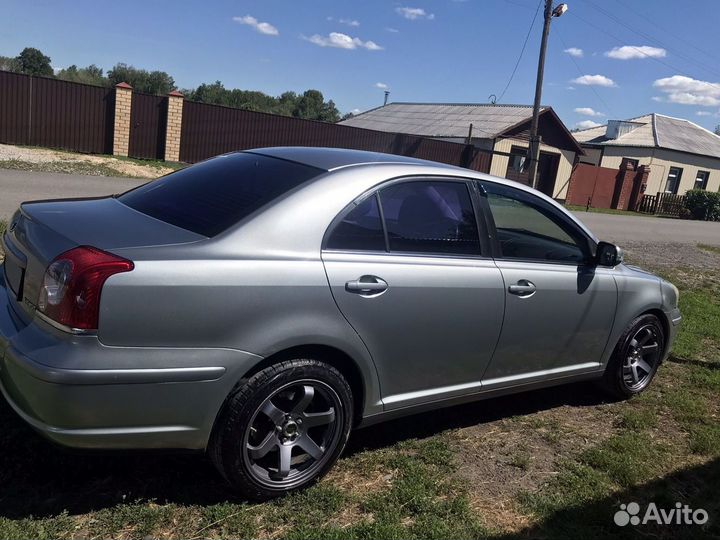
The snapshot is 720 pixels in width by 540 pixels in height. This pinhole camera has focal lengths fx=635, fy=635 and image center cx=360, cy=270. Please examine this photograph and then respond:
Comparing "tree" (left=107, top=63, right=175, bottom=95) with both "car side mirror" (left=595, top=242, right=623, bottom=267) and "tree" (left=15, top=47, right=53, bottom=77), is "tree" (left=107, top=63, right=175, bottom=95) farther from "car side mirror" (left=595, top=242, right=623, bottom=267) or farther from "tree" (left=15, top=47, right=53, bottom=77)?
"car side mirror" (left=595, top=242, right=623, bottom=267)

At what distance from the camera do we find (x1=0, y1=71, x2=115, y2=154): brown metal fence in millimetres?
18172

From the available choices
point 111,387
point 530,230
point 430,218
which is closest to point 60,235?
point 111,387

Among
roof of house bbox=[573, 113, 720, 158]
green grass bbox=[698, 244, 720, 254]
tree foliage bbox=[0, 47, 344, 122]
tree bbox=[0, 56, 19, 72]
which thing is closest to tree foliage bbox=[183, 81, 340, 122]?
tree foliage bbox=[0, 47, 344, 122]

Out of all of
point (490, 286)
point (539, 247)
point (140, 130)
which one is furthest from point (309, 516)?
point (140, 130)

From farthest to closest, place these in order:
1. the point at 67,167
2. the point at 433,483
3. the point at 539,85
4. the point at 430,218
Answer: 1. the point at 539,85
2. the point at 67,167
3. the point at 430,218
4. the point at 433,483

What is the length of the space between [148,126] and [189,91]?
162ft

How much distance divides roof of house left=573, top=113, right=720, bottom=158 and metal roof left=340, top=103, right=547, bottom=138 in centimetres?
1098

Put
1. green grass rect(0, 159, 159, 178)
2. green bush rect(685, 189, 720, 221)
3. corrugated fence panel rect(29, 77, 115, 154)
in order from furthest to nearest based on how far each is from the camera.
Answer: green bush rect(685, 189, 720, 221), corrugated fence panel rect(29, 77, 115, 154), green grass rect(0, 159, 159, 178)

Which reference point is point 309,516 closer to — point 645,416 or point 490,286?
point 490,286

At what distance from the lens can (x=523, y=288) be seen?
3.76m

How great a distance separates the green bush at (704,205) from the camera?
3350 centimetres

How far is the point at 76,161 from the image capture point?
685 inches

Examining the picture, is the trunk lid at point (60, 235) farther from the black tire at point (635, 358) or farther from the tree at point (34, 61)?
the tree at point (34, 61)

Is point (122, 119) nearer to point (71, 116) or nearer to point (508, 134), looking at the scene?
point (71, 116)
